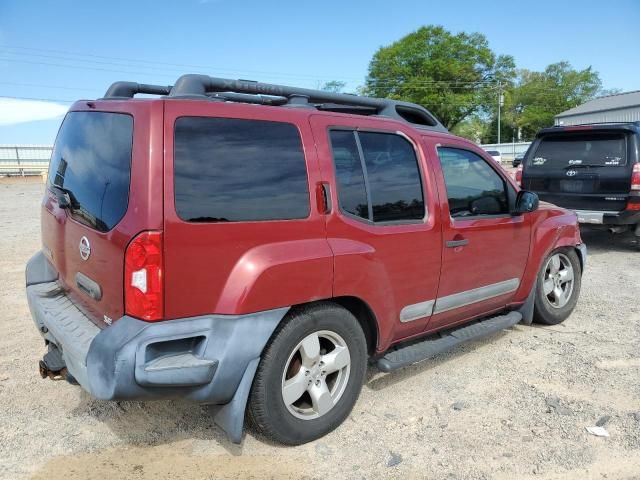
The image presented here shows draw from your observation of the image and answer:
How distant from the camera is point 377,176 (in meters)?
3.29

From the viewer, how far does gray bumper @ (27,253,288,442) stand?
2363 millimetres

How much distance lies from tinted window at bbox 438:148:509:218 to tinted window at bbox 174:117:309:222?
1329 millimetres

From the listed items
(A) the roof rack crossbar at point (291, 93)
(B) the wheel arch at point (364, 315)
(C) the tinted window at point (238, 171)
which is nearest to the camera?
(C) the tinted window at point (238, 171)

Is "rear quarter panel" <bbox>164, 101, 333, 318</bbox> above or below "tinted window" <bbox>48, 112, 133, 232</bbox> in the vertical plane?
below

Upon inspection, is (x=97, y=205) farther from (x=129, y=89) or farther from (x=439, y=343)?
(x=439, y=343)

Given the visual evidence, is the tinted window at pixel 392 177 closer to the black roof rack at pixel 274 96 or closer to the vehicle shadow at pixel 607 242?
the black roof rack at pixel 274 96

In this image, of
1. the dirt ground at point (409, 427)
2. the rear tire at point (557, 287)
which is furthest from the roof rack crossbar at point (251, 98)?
the rear tire at point (557, 287)

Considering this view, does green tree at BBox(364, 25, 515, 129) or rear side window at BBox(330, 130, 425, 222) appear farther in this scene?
green tree at BBox(364, 25, 515, 129)

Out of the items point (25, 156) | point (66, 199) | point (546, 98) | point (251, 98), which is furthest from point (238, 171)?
point (546, 98)

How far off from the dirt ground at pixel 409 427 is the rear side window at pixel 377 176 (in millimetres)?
1259

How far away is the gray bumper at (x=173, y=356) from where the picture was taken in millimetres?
2363

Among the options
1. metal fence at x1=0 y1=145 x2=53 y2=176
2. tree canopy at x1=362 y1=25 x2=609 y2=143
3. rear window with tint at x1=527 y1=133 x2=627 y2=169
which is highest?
tree canopy at x1=362 y1=25 x2=609 y2=143

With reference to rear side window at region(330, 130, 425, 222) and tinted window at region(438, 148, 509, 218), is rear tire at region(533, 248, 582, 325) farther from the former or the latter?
rear side window at region(330, 130, 425, 222)

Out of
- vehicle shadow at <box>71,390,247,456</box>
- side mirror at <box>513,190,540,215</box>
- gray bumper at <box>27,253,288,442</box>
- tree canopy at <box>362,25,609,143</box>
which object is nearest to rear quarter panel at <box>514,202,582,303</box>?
side mirror at <box>513,190,540,215</box>
